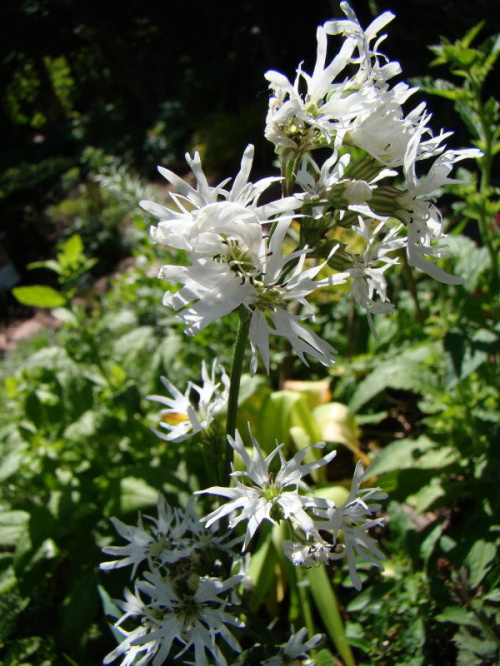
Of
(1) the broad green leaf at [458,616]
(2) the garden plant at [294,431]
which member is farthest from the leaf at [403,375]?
(1) the broad green leaf at [458,616]

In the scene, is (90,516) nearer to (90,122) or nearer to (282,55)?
(282,55)

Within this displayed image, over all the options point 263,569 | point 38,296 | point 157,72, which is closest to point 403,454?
point 263,569

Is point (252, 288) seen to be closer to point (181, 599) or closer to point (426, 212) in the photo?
point (426, 212)

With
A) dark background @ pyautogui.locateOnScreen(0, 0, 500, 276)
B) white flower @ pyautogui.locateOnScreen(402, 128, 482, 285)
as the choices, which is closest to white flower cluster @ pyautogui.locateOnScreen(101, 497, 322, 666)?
white flower @ pyautogui.locateOnScreen(402, 128, 482, 285)

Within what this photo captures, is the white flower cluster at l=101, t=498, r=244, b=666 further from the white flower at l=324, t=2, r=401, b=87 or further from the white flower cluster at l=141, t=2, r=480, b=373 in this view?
the white flower at l=324, t=2, r=401, b=87

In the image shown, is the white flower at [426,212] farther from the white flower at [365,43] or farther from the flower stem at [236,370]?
the flower stem at [236,370]
